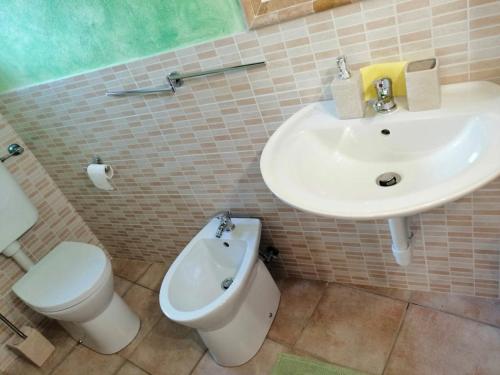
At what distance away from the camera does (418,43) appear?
3.33 feet

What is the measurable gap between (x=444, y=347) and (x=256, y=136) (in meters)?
1.04

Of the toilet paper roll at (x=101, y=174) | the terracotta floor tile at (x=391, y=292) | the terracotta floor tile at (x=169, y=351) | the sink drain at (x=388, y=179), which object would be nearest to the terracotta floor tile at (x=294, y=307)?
the terracotta floor tile at (x=391, y=292)

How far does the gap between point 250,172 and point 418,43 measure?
0.76 meters

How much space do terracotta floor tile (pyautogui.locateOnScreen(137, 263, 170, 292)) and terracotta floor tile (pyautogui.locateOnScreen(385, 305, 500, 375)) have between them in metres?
1.31

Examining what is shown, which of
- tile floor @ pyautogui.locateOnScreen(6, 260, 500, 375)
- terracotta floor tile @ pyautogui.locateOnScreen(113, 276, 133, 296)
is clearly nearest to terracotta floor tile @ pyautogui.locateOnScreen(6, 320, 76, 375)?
tile floor @ pyautogui.locateOnScreen(6, 260, 500, 375)

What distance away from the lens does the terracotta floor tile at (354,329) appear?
4.75ft

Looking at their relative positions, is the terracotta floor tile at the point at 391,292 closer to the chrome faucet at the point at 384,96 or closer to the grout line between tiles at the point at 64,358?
the chrome faucet at the point at 384,96

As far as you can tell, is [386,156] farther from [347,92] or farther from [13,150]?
[13,150]

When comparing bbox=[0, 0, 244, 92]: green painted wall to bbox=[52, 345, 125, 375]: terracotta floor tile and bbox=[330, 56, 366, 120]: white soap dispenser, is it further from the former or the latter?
bbox=[52, 345, 125, 375]: terracotta floor tile

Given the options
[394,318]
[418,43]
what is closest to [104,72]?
[418,43]

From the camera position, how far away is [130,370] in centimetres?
173

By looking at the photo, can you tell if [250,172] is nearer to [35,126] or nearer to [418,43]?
[418,43]

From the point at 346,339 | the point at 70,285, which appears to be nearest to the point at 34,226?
the point at 70,285

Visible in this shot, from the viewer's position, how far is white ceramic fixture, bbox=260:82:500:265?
787mm
